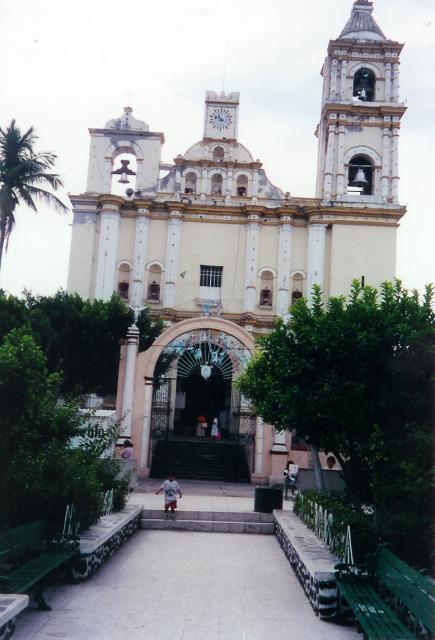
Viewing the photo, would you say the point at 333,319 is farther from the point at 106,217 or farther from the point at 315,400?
the point at 106,217

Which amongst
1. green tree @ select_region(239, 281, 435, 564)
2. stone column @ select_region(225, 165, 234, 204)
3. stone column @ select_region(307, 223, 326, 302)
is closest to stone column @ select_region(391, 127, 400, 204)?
stone column @ select_region(307, 223, 326, 302)

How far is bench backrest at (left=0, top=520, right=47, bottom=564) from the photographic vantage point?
6.38 metres

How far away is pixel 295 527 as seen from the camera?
11.1 m

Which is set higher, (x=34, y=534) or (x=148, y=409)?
(x=148, y=409)

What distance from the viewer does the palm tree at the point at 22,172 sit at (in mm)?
24906

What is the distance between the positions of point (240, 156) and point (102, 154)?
235 inches

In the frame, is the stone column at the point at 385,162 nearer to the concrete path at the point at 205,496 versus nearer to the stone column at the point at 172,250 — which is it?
the stone column at the point at 172,250

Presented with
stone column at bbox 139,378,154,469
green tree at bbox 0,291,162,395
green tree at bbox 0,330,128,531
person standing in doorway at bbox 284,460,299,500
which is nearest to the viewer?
green tree at bbox 0,330,128,531

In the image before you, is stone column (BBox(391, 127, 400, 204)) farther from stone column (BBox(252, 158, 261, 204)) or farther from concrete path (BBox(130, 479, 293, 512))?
concrete path (BBox(130, 479, 293, 512))

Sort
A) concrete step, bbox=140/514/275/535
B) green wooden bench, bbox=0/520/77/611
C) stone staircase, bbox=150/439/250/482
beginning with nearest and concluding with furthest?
green wooden bench, bbox=0/520/77/611 < concrete step, bbox=140/514/275/535 < stone staircase, bbox=150/439/250/482

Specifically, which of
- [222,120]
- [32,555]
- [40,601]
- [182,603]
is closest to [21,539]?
[40,601]

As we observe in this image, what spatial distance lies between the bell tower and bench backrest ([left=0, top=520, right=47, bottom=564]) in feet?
78.9

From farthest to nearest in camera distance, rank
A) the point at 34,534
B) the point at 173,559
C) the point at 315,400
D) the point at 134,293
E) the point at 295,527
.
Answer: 1. the point at 134,293
2. the point at 295,527
3. the point at 173,559
4. the point at 315,400
5. the point at 34,534

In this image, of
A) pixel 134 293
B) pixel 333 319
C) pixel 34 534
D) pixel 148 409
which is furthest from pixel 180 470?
pixel 34 534
